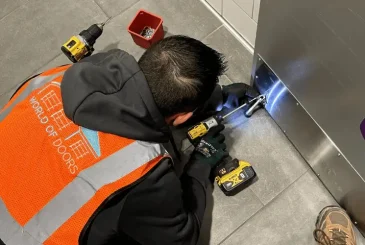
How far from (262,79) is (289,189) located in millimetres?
377

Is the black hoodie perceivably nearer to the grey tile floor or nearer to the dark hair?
the dark hair

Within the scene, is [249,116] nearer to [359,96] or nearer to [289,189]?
[289,189]

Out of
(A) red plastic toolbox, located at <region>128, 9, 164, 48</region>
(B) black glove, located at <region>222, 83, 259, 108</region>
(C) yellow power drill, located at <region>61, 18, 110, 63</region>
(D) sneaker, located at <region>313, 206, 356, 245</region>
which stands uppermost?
(C) yellow power drill, located at <region>61, 18, 110, 63</region>

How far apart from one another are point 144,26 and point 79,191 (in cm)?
93

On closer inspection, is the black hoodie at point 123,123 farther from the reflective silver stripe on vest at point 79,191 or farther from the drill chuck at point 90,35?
the drill chuck at point 90,35

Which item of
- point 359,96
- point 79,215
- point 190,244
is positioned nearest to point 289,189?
point 190,244

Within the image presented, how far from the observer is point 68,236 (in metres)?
0.96

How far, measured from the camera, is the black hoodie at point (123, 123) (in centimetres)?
93

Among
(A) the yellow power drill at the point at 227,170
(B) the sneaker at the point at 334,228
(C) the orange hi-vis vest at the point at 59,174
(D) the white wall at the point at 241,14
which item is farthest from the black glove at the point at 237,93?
(C) the orange hi-vis vest at the point at 59,174

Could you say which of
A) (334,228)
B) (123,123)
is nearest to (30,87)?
(123,123)

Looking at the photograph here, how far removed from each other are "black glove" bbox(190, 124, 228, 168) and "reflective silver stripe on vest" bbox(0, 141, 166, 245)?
45 cm

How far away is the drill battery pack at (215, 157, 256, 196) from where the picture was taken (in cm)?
138

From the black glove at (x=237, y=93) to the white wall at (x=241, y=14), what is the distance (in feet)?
0.66

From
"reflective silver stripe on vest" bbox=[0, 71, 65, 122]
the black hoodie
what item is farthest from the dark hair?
"reflective silver stripe on vest" bbox=[0, 71, 65, 122]
